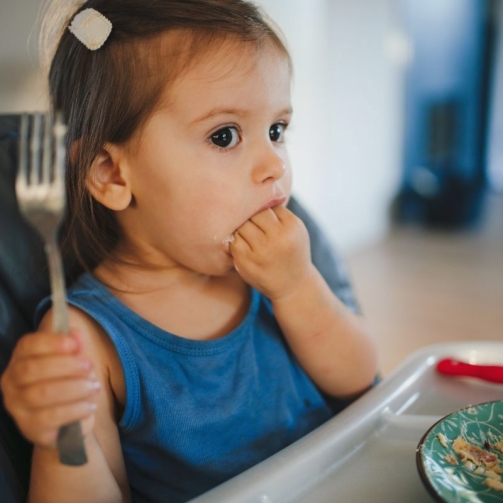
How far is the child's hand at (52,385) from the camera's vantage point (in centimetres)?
50

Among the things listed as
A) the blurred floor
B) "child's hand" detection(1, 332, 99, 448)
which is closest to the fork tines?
"child's hand" detection(1, 332, 99, 448)

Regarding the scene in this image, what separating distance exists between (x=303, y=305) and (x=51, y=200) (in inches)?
19.0

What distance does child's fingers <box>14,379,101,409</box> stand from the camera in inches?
19.9

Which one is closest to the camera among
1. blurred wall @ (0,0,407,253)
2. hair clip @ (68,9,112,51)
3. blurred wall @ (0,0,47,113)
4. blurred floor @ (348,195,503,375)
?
hair clip @ (68,9,112,51)

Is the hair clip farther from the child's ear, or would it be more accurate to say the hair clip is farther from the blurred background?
the blurred background

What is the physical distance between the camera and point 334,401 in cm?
97

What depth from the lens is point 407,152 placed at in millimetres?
4379

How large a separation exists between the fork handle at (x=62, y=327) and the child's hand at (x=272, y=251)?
14.2 inches

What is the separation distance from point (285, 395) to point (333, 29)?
115 inches

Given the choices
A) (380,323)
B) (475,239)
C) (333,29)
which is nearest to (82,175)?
(380,323)

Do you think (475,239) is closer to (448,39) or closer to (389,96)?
(389,96)

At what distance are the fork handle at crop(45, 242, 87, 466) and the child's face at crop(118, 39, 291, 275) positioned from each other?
32 cm

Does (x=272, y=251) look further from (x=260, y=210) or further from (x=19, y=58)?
(x=19, y=58)

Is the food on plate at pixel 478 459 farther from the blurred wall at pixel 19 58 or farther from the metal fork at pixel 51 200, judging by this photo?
the blurred wall at pixel 19 58
